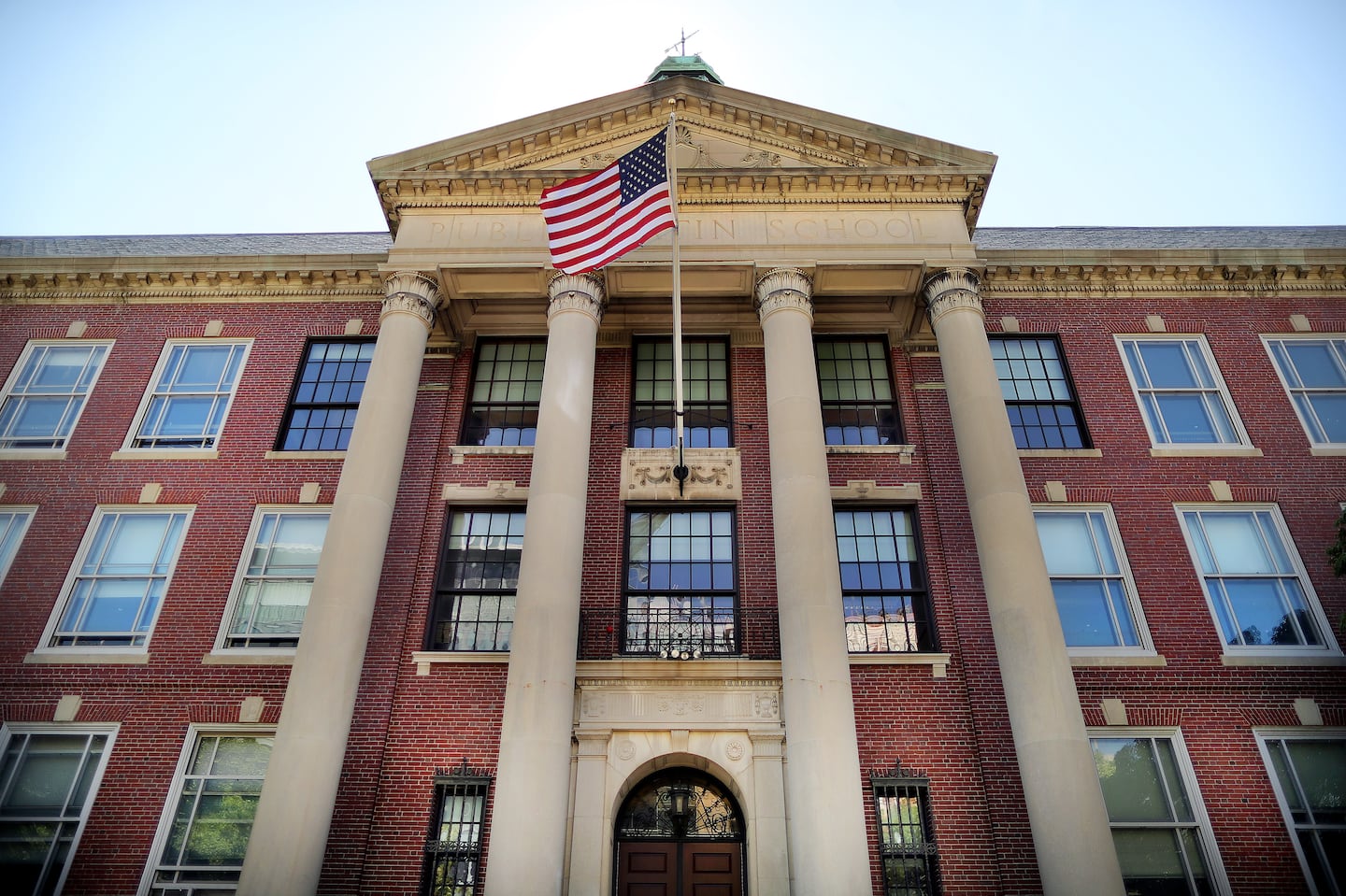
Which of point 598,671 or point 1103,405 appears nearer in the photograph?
point 598,671

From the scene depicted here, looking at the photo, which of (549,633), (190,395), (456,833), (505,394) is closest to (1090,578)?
(549,633)

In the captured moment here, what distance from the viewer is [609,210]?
47.8 feet

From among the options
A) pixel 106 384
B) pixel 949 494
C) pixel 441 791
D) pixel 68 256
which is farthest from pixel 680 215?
pixel 68 256

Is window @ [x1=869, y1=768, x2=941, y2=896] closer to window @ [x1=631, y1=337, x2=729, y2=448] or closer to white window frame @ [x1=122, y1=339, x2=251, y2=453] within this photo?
window @ [x1=631, y1=337, x2=729, y2=448]

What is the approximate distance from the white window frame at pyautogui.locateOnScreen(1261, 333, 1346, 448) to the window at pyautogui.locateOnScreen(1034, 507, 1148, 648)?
5.04m

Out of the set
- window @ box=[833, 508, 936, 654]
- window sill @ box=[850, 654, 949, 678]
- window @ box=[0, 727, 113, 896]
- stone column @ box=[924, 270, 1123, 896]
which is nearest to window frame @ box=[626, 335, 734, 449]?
window @ box=[833, 508, 936, 654]

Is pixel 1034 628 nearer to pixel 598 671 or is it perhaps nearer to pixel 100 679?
pixel 598 671

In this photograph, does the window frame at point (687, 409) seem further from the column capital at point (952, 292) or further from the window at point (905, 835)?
the window at point (905, 835)

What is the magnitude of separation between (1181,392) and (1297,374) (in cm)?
272

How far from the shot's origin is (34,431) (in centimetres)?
1820

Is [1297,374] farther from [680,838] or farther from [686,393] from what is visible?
[680,838]

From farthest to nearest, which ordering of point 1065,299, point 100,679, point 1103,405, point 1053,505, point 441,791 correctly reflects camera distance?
point 1065,299 → point 1103,405 → point 1053,505 → point 100,679 → point 441,791

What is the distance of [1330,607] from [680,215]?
14.0 meters

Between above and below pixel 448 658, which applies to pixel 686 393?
above
